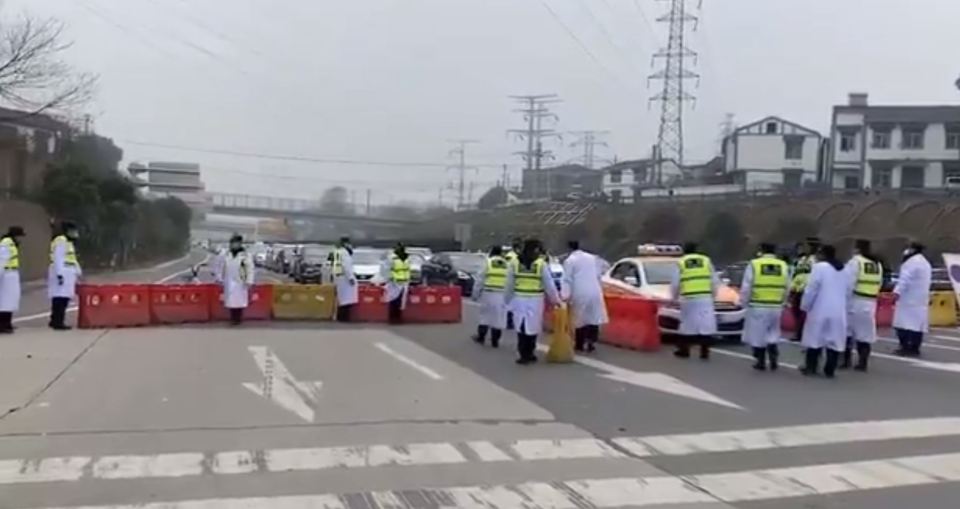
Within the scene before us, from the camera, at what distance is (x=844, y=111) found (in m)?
79.9

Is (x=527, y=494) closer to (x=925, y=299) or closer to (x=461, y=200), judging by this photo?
(x=925, y=299)

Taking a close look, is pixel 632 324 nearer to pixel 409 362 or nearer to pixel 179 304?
pixel 409 362

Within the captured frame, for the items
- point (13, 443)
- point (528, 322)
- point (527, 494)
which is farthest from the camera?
point (528, 322)

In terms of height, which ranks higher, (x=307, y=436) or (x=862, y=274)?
(x=862, y=274)

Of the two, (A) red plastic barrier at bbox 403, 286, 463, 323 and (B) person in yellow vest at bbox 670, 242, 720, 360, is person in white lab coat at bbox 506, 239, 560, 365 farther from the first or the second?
(A) red plastic barrier at bbox 403, 286, 463, 323

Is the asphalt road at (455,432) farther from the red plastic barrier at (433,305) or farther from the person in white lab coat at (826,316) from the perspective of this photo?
the red plastic barrier at (433,305)

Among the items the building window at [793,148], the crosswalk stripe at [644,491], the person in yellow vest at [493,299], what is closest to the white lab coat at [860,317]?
the person in yellow vest at [493,299]

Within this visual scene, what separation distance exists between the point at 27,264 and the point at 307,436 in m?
40.6

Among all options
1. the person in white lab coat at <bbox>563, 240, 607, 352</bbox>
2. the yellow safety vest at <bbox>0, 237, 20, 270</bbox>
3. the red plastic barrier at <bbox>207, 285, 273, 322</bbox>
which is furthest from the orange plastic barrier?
the yellow safety vest at <bbox>0, 237, 20, 270</bbox>

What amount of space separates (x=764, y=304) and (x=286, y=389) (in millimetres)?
6768

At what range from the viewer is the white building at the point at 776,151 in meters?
90.6

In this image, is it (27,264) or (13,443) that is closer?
(13,443)

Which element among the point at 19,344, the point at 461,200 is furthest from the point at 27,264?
the point at 461,200

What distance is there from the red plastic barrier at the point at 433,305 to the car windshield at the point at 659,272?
15.9 feet
